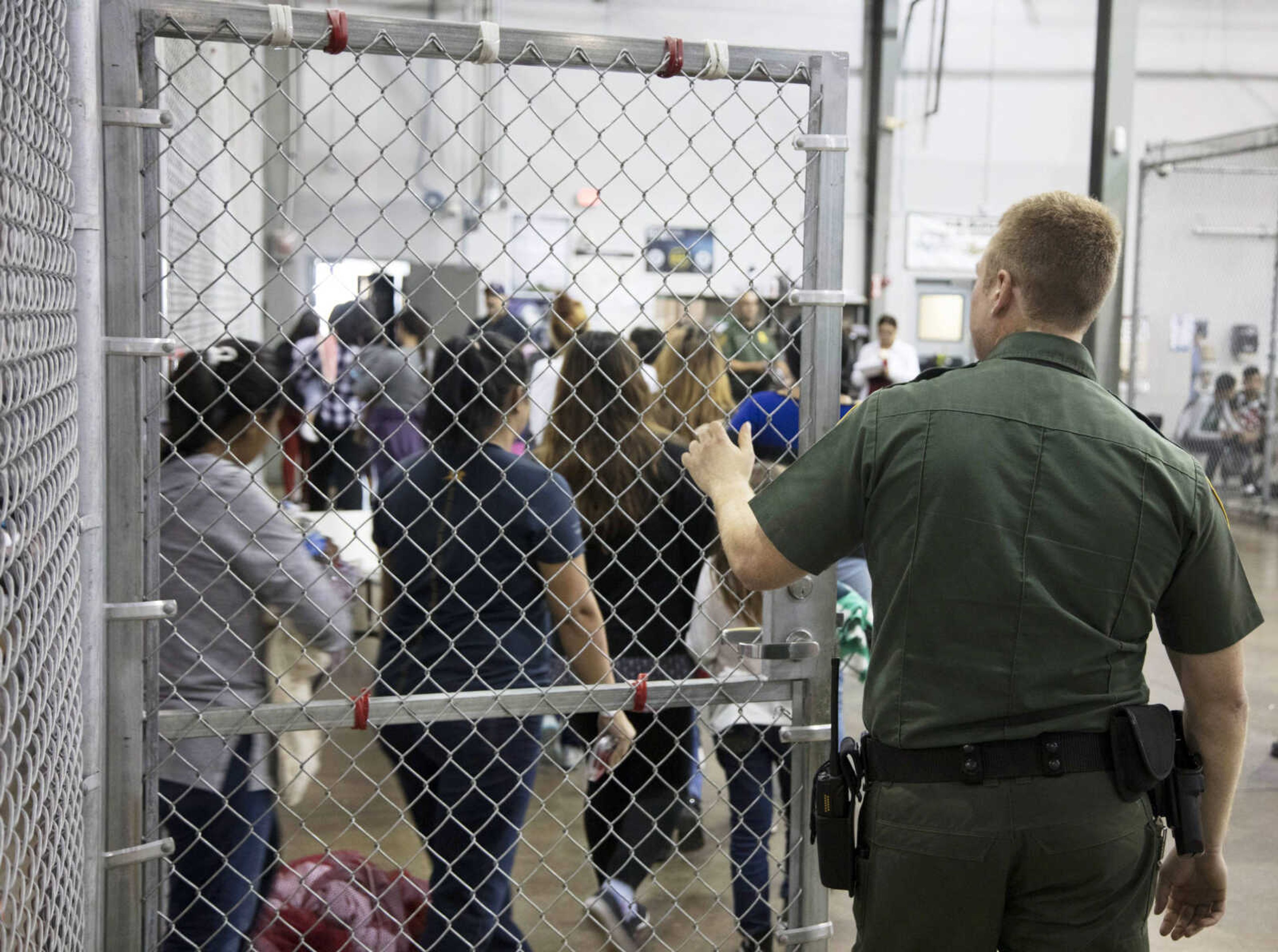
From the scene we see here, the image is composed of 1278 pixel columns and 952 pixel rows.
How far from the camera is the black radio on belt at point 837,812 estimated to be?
5.81 feet

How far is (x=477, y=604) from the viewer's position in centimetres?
239

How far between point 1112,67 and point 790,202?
14.3 feet

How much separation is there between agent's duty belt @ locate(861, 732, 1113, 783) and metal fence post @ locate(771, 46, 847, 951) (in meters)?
0.23

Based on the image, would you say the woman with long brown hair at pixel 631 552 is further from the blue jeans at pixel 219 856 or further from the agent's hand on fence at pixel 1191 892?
the agent's hand on fence at pixel 1191 892

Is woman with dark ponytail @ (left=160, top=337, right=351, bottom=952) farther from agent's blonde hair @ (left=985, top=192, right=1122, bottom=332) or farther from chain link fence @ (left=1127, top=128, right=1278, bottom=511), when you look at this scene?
chain link fence @ (left=1127, top=128, right=1278, bottom=511)

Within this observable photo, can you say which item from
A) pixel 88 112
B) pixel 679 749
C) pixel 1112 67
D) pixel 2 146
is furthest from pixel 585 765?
pixel 1112 67

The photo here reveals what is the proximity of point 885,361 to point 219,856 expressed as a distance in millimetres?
8535

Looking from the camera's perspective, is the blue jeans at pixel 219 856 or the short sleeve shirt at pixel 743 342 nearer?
the blue jeans at pixel 219 856

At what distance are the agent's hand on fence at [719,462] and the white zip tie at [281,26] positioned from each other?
0.82 meters

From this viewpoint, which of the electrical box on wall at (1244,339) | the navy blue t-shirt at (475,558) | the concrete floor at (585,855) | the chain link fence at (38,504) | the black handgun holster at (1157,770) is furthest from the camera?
the electrical box on wall at (1244,339)

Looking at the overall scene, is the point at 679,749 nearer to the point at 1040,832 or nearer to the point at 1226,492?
the point at 1040,832

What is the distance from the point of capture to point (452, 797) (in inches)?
94.5

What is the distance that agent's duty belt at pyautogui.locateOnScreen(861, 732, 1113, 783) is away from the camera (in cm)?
165

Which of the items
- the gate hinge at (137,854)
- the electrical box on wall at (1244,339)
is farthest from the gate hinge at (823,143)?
the electrical box on wall at (1244,339)
